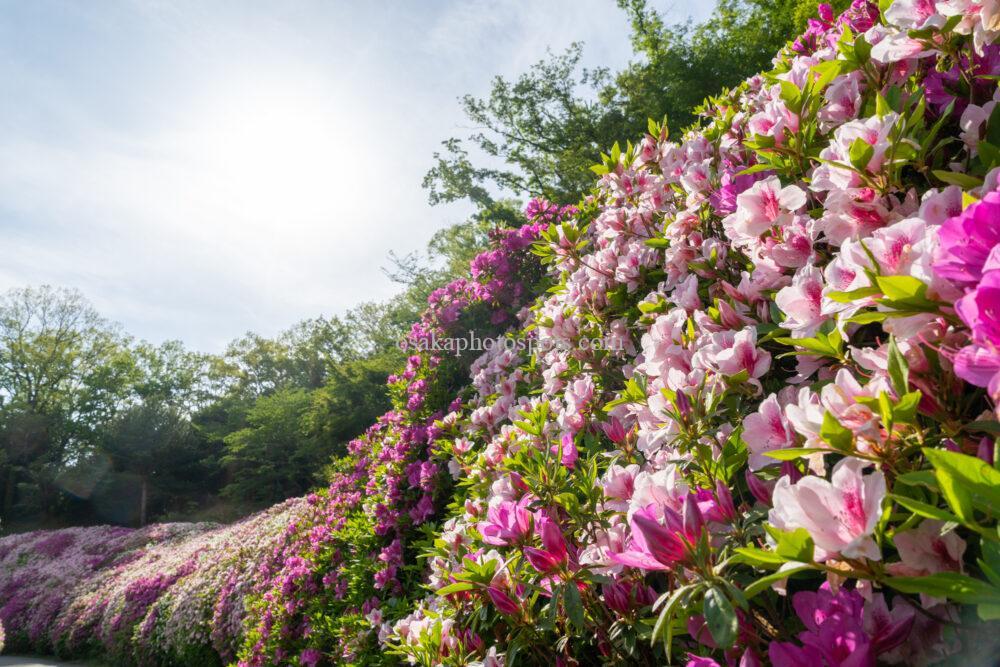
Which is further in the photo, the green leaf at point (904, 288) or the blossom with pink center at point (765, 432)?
the blossom with pink center at point (765, 432)

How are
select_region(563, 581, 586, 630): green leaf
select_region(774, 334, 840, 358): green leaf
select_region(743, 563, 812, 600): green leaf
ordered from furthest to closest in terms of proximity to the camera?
select_region(563, 581, 586, 630): green leaf
select_region(774, 334, 840, 358): green leaf
select_region(743, 563, 812, 600): green leaf

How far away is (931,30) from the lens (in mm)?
987

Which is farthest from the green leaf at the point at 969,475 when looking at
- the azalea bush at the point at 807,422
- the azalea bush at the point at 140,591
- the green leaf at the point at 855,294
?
the azalea bush at the point at 140,591

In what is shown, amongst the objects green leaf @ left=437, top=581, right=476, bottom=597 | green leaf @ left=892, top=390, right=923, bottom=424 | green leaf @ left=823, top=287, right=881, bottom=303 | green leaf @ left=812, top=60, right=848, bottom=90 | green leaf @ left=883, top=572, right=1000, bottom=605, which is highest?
green leaf @ left=812, top=60, right=848, bottom=90

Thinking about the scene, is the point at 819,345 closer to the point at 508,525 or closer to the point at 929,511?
the point at 929,511

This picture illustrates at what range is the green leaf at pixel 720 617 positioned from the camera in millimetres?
689

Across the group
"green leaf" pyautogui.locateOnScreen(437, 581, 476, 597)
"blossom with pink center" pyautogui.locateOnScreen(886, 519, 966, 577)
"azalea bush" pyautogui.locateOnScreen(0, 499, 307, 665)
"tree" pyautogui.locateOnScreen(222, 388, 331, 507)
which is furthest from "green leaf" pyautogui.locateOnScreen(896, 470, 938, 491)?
"tree" pyautogui.locateOnScreen(222, 388, 331, 507)

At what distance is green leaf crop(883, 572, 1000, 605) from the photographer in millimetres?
524

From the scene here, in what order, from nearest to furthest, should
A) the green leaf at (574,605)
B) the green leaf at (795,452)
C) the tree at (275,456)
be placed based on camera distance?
the green leaf at (795,452), the green leaf at (574,605), the tree at (275,456)

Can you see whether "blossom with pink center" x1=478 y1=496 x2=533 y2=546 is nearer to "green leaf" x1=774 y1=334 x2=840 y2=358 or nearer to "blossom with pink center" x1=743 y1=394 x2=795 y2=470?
"blossom with pink center" x1=743 y1=394 x2=795 y2=470

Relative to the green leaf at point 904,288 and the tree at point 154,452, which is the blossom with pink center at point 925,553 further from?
the tree at point 154,452

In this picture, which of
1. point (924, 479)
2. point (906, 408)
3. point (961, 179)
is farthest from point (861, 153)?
point (924, 479)

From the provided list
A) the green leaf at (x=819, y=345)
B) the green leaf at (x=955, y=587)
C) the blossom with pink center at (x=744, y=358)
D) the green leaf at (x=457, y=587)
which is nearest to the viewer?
the green leaf at (x=955, y=587)

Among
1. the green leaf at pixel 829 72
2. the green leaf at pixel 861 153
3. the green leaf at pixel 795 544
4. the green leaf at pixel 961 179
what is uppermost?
the green leaf at pixel 829 72
